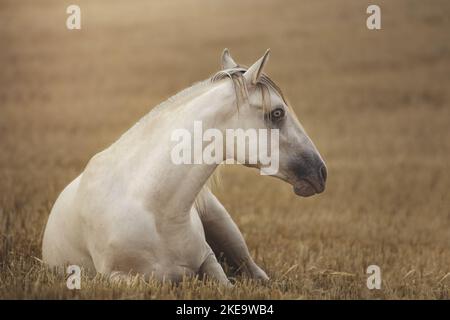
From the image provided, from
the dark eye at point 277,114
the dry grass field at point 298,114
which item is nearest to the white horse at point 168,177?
the dark eye at point 277,114

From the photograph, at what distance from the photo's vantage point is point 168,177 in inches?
247

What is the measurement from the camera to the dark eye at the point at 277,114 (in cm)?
630

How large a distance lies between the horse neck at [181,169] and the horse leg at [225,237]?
51.9 inches

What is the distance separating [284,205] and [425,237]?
10.1 feet

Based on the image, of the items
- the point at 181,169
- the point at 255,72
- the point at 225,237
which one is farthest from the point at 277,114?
the point at 225,237

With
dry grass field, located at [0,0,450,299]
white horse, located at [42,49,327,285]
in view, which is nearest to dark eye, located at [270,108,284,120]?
white horse, located at [42,49,327,285]

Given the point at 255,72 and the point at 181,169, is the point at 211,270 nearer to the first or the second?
the point at 181,169

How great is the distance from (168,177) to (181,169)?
0.13 metres

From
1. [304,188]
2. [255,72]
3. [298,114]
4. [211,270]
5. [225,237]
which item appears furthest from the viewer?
[298,114]

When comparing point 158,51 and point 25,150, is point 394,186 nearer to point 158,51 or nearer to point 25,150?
point 25,150

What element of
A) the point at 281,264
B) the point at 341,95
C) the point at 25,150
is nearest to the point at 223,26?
the point at 341,95

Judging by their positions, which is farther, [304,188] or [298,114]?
[298,114]

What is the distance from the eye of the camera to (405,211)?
45.2 feet

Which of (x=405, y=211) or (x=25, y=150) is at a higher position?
(x=25, y=150)
